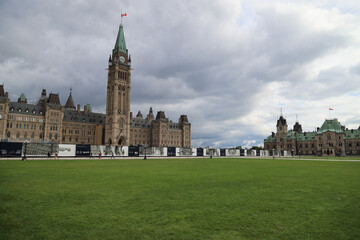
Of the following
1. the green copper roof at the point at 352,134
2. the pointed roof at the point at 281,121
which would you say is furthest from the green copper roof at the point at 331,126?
the pointed roof at the point at 281,121

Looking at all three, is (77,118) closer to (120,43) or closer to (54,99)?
(54,99)

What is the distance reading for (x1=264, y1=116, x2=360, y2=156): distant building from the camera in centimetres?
12088

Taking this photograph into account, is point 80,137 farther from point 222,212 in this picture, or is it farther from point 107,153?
point 222,212

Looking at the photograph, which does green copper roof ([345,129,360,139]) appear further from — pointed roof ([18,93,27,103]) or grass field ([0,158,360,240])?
pointed roof ([18,93,27,103])

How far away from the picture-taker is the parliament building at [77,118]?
9575 cm

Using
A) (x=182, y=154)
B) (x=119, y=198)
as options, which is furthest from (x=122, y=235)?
(x=182, y=154)

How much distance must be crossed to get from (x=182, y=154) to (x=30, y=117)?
73565 mm

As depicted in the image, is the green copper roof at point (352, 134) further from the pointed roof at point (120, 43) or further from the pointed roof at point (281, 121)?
the pointed roof at point (120, 43)

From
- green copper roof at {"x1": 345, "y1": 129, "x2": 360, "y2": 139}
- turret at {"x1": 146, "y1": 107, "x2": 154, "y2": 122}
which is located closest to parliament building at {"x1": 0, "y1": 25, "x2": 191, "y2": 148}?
turret at {"x1": 146, "y1": 107, "x2": 154, "y2": 122}

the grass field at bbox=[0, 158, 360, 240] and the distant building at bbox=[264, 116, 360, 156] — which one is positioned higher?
the distant building at bbox=[264, 116, 360, 156]

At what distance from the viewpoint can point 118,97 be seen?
11144 cm

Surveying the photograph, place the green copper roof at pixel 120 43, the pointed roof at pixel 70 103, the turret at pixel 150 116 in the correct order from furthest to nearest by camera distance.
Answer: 1. the turret at pixel 150 116
2. the pointed roof at pixel 70 103
3. the green copper roof at pixel 120 43

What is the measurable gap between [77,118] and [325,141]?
136 m

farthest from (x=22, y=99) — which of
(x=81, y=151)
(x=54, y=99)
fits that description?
(x=81, y=151)
